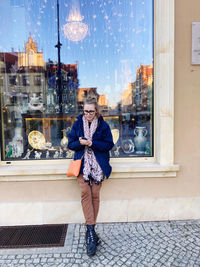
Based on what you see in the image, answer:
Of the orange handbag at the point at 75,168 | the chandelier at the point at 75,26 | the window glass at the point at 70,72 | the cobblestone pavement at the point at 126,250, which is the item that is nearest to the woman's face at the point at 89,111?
the orange handbag at the point at 75,168

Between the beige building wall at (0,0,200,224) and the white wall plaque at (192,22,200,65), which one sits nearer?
the white wall plaque at (192,22,200,65)

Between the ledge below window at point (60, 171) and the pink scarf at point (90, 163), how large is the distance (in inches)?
21.2

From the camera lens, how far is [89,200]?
2842 millimetres

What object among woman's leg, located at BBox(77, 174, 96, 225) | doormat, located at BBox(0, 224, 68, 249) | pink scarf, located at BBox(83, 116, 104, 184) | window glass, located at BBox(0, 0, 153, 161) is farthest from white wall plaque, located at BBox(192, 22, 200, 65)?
doormat, located at BBox(0, 224, 68, 249)

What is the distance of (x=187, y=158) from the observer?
341 cm

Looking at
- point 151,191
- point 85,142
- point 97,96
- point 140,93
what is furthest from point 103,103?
point 151,191

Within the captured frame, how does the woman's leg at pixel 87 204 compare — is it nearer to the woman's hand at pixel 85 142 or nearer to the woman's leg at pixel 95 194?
the woman's leg at pixel 95 194

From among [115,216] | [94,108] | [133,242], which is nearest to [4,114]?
[94,108]

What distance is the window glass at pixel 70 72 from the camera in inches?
147

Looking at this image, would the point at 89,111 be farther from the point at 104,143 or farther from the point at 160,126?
the point at 160,126

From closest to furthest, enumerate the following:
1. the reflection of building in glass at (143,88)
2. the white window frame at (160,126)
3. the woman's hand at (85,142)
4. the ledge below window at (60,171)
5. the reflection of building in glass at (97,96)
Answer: the woman's hand at (85,142) < the white window frame at (160,126) < the ledge below window at (60,171) < the reflection of building in glass at (143,88) < the reflection of building in glass at (97,96)

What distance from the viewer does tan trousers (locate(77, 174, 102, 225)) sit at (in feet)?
9.22

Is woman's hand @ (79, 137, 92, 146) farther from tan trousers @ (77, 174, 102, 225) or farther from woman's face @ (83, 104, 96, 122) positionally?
tan trousers @ (77, 174, 102, 225)

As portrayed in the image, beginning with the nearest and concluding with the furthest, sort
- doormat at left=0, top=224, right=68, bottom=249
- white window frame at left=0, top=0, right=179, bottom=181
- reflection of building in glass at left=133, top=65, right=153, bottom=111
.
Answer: doormat at left=0, top=224, right=68, bottom=249 → white window frame at left=0, top=0, right=179, bottom=181 → reflection of building in glass at left=133, top=65, right=153, bottom=111
